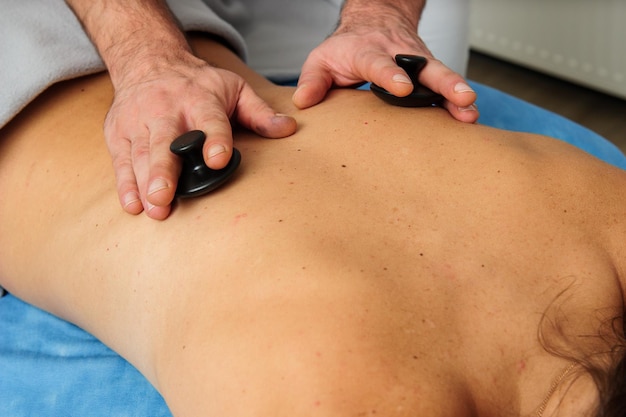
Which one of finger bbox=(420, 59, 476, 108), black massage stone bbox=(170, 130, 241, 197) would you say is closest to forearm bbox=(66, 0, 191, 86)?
black massage stone bbox=(170, 130, 241, 197)

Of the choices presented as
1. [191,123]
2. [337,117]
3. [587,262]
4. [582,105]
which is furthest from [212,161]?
[582,105]

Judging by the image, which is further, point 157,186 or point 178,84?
point 178,84

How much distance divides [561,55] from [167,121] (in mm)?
2319

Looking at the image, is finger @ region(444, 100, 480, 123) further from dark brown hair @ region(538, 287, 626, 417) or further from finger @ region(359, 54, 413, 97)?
dark brown hair @ region(538, 287, 626, 417)

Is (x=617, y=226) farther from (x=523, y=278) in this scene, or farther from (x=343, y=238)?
(x=343, y=238)

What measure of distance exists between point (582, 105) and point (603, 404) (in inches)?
94.4

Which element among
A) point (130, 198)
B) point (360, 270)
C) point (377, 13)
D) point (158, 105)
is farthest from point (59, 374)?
point (377, 13)

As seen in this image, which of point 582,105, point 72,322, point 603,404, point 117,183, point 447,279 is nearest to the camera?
point 603,404

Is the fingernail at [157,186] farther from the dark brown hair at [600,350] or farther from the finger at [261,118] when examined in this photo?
the dark brown hair at [600,350]

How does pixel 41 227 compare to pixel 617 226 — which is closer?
pixel 617 226

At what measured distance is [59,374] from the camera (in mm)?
1010

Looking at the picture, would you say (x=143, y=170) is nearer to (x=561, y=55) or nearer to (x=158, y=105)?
(x=158, y=105)

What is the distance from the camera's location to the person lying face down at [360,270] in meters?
0.67

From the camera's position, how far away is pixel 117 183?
904 millimetres
